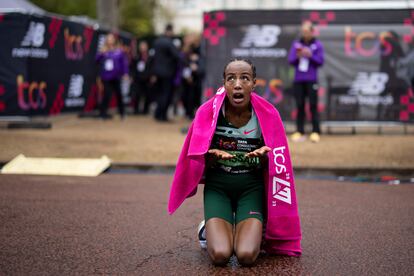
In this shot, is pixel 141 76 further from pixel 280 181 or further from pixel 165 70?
pixel 280 181

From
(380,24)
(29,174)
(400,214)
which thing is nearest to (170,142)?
(29,174)

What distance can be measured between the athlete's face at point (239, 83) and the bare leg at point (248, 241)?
2.86 ft

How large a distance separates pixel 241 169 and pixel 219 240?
61cm

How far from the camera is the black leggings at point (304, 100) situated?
12125 mm

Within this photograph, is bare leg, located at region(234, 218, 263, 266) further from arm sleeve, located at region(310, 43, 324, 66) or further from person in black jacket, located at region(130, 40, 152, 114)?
person in black jacket, located at region(130, 40, 152, 114)

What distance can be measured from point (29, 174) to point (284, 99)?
5952 millimetres

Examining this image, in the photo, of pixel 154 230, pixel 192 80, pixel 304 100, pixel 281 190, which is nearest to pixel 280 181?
pixel 281 190

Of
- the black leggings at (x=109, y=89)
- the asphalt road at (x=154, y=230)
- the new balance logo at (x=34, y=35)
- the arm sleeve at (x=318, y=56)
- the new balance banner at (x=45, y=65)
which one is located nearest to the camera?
the asphalt road at (x=154, y=230)

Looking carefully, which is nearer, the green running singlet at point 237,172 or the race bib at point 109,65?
the green running singlet at point 237,172

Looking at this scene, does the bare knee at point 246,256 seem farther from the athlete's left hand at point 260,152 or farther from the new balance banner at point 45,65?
the new balance banner at point 45,65

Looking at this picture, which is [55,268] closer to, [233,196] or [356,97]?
[233,196]

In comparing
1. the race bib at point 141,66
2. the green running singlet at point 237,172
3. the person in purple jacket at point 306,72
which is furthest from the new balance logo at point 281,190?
the race bib at point 141,66

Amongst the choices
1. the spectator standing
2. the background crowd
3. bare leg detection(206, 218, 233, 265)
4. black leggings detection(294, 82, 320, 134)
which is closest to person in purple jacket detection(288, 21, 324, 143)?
black leggings detection(294, 82, 320, 134)

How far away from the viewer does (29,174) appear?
8.95m
